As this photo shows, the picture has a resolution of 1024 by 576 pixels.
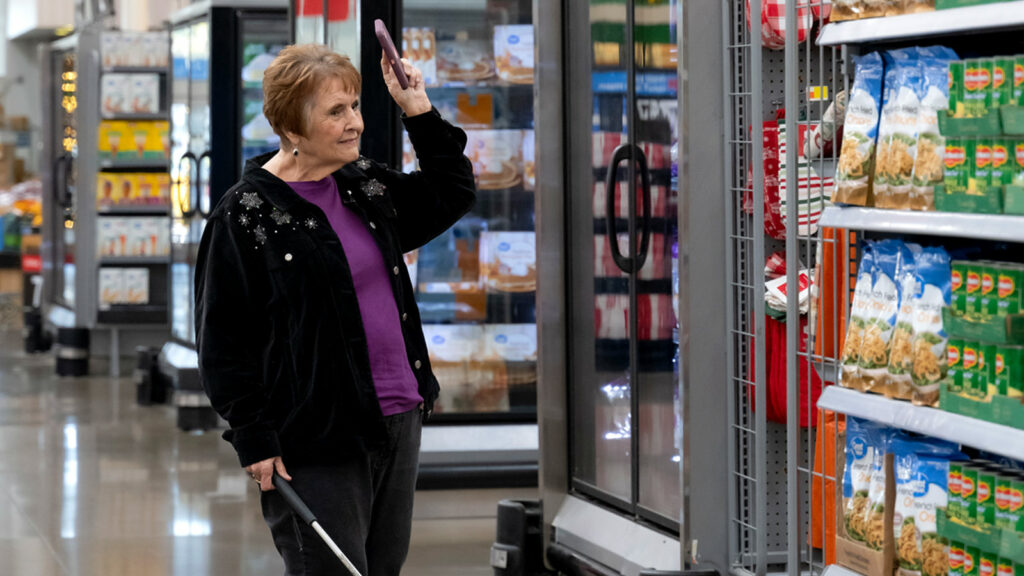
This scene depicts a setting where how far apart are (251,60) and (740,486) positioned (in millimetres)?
5255

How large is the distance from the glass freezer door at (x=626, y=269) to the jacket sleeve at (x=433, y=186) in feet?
3.94

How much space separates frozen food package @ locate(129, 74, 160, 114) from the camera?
10.4 m

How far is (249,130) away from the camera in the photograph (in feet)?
27.3

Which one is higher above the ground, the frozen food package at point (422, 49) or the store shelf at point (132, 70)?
the store shelf at point (132, 70)

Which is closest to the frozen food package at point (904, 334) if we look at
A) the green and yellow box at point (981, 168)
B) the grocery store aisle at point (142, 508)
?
the green and yellow box at point (981, 168)

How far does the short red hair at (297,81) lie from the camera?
111 inches

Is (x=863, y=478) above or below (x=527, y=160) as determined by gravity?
below

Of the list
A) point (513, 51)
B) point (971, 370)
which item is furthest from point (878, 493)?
point (513, 51)

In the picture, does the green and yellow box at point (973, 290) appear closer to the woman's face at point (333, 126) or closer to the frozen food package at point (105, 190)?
the woman's face at point (333, 126)

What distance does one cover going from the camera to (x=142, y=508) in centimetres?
608

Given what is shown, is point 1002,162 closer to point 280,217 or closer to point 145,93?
point 280,217

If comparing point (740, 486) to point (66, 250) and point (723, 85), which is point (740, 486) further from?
point (66, 250)

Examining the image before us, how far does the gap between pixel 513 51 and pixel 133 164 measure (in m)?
5.15

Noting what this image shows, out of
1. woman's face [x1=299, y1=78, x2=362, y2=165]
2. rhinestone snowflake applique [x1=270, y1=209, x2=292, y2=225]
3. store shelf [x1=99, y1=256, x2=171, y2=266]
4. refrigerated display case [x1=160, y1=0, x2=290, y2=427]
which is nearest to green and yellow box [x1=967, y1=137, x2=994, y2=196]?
woman's face [x1=299, y1=78, x2=362, y2=165]
